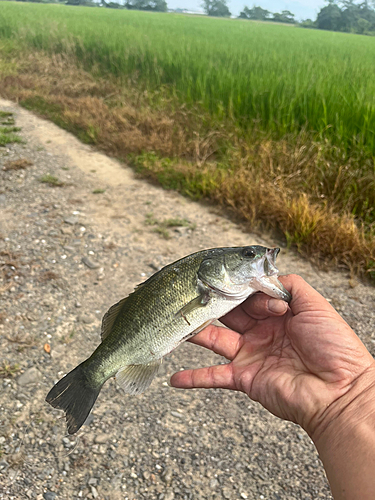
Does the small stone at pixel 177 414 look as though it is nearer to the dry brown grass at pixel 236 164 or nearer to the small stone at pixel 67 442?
the small stone at pixel 67 442

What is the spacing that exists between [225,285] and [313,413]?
746 mm

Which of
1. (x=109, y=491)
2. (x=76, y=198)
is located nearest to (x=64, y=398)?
(x=109, y=491)

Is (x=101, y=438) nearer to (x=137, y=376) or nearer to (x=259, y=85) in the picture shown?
(x=137, y=376)

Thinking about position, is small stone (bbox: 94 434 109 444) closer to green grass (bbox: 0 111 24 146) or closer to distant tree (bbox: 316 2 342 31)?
green grass (bbox: 0 111 24 146)

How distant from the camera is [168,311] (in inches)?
78.4

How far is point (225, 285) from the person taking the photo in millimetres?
2002

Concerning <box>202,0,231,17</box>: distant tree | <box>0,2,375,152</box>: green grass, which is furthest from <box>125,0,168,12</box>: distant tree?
<box>0,2,375,152</box>: green grass

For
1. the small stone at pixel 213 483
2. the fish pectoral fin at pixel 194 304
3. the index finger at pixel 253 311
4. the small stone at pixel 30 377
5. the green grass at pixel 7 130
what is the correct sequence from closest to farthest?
1. the fish pectoral fin at pixel 194 304
2. the index finger at pixel 253 311
3. the small stone at pixel 213 483
4. the small stone at pixel 30 377
5. the green grass at pixel 7 130

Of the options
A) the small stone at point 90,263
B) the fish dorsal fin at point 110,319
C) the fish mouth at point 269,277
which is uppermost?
the fish mouth at point 269,277

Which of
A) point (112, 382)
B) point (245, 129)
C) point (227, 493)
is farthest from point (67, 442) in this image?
point (245, 129)

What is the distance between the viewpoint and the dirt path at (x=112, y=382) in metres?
2.88

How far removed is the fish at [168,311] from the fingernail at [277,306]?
0.13 metres

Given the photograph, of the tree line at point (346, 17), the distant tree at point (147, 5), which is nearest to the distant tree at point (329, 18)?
the tree line at point (346, 17)

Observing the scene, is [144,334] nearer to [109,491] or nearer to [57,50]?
[109,491]
